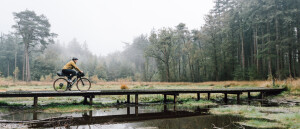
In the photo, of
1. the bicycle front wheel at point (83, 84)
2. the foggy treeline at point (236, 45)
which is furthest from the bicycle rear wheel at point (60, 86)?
the foggy treeline at point (236, 45)

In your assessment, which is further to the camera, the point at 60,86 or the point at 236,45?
the point at 236,45

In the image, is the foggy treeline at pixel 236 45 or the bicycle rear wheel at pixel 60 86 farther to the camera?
the foggy treeline at pixel 236 45

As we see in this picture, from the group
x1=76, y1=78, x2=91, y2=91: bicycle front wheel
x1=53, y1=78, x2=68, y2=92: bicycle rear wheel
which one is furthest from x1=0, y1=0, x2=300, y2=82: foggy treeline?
x1=53, y1=78, x2=68, y2=92: bicycle rear wheel

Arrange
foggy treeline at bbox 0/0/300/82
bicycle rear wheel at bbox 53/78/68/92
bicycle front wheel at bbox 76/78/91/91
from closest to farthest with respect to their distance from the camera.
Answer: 1. bicycle rear wheel at bbox 53/78/68/92
2. bicycle front wheel at bbox 76/78/91/91
3. foggy treeline at bbox 0/0/300/82

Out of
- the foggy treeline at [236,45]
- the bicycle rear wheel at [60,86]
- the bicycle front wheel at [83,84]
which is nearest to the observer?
the bicycle rear wheel at [60,86]

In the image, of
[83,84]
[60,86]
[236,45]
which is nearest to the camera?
[60,86]

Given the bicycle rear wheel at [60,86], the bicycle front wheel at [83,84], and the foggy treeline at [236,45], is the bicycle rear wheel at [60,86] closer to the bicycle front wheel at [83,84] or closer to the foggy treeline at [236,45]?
the bicycle front wheel at [83,84]

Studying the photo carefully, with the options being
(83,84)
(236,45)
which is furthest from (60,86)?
(236,45)

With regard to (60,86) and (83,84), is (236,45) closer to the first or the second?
(83,84)

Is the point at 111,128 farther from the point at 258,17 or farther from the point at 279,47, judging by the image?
the point at 258,17

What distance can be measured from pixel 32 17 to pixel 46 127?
46.6 metres

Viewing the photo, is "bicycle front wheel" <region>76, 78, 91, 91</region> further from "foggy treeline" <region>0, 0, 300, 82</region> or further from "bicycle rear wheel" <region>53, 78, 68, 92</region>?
"foggy treeline" <region>0, 0, 300, 82</region>

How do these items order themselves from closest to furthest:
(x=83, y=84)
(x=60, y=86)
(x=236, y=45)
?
1. (x=60, y=86)
2. (x=83, y=84)
3. (x=236, y=45)

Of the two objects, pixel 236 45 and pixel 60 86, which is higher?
pixel 236 45
